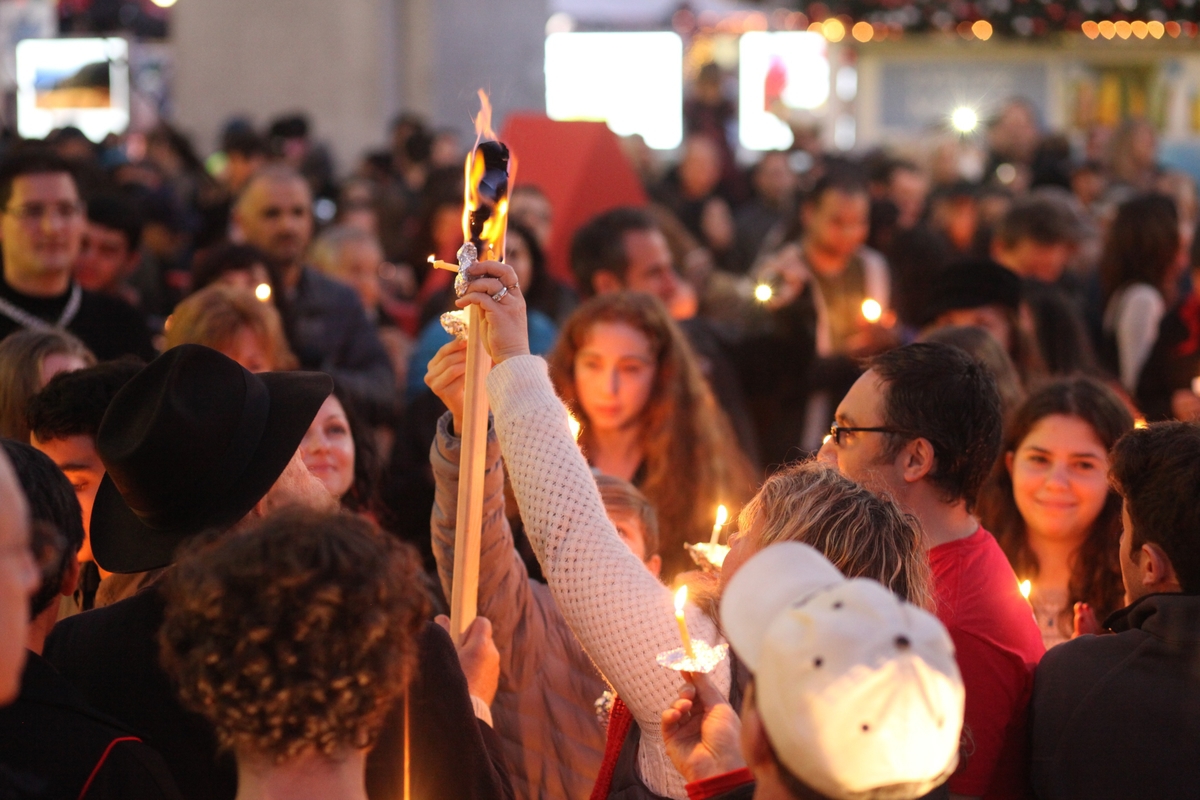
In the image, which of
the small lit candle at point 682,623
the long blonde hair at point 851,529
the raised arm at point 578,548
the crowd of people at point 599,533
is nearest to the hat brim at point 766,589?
the crowd of people at point 599,533

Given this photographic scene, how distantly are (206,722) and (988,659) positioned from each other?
1.44 metres

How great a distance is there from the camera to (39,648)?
2.10m

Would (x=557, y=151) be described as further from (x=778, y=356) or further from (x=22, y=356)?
(x=22, y=356)

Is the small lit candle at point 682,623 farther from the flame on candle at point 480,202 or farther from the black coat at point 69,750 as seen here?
the flame on candle at point 480,202

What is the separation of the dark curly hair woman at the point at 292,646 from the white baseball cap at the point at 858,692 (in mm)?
488

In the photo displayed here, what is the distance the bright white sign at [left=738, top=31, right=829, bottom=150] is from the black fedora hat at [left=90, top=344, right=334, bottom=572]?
16094mm

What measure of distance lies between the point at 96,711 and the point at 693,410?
2.77 metres

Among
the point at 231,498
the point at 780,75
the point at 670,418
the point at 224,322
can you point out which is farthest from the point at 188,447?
the point at 780,75

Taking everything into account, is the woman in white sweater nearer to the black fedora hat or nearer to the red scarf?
the red scarf

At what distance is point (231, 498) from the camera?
2201 mm

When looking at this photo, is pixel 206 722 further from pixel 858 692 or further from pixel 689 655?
pixel 858 692

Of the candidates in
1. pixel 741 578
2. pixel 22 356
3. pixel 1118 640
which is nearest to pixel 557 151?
pixel 22 356

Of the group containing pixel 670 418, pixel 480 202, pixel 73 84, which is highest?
pixel 73 84

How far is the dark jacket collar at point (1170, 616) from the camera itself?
2.34 metres
